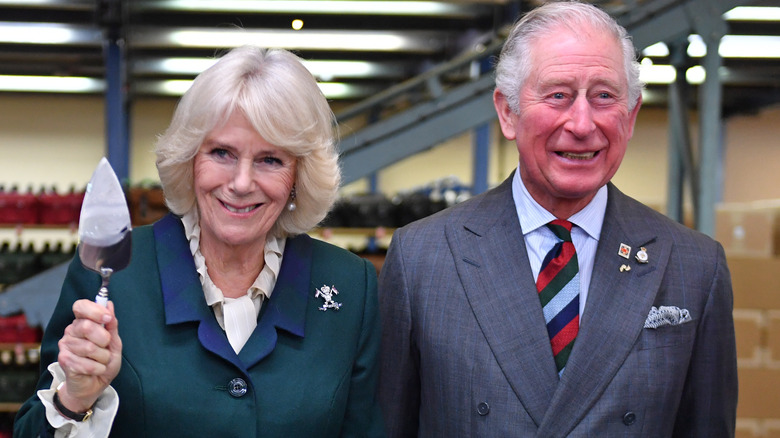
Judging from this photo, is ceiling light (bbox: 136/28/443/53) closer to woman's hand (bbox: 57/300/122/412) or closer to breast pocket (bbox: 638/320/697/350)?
breast pocket (bbox: 638/320/697/350)

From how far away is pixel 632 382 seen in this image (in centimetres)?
181

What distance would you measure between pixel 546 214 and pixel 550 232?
0.14 feet

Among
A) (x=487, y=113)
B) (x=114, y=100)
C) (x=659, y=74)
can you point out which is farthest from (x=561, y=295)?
(x=659, y=74)

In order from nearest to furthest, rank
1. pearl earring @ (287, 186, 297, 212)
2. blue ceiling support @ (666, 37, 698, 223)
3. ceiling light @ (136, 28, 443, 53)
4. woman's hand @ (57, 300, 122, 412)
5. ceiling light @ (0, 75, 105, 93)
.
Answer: woman's hand @ (57, 300, 122, 412)
pearl earring @ (287, 186, 297, 212)
blue ceiling support @ (666, 37, 698, 223)
ceiling light @ (136, 28, 443, 53)
ceiling light @ (0, 75, 105, 93)

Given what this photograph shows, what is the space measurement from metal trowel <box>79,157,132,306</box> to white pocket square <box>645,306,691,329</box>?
1.08 meters

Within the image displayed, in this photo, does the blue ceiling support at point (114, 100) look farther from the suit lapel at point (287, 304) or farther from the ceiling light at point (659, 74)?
the suit lapel at point (287, 304)

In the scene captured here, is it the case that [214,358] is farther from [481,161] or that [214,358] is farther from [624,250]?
[481,161]

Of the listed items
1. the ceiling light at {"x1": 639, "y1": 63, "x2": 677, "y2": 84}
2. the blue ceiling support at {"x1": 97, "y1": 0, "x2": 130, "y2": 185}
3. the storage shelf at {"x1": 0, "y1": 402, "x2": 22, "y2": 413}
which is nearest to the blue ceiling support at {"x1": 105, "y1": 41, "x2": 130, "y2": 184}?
the blue ceiling support at {"x1": 97, "y1": 0, "x2": 130, "y2": 185}

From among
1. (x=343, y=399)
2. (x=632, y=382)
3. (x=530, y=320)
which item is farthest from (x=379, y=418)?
(x=632, y=382)

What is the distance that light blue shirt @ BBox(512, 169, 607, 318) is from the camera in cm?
195

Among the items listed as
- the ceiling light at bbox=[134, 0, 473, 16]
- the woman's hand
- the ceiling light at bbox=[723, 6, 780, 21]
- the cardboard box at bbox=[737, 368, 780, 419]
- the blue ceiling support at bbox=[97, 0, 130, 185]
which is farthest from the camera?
the ceiling light at bbox=[723, 6, 780, 21]

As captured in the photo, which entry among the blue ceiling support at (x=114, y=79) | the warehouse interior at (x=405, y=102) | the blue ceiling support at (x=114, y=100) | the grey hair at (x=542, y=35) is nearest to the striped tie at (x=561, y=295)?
the grey hair at (x=542, y=35)

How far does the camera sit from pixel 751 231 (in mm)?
5168

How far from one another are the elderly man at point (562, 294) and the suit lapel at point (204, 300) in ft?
0.86
